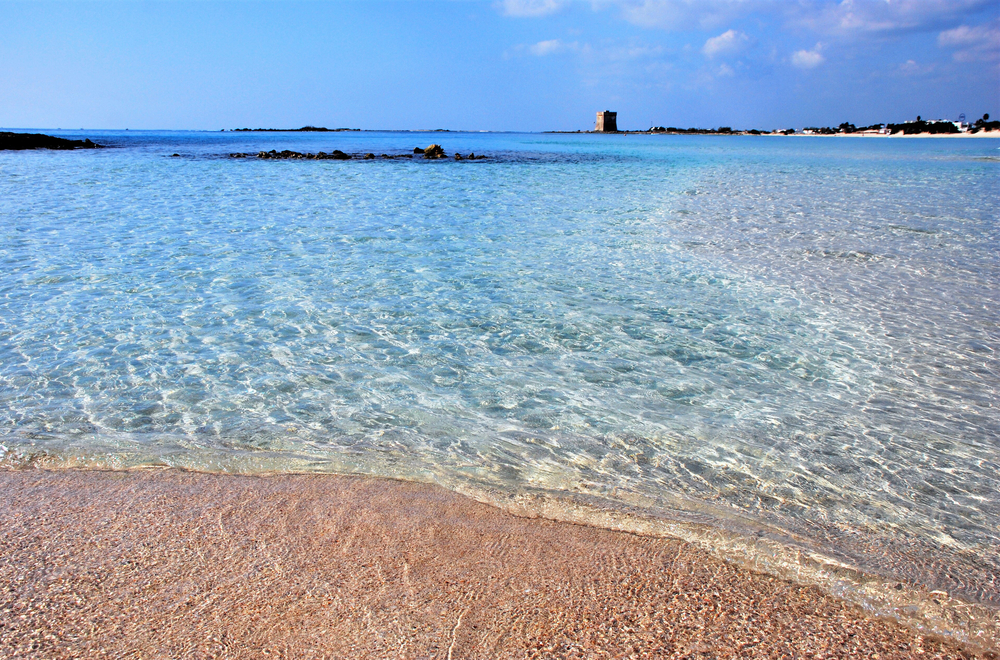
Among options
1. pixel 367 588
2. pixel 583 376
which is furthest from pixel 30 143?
pixel 367 588

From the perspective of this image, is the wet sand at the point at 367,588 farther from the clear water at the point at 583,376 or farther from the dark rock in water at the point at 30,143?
the dark rock in water at the point at 30,143

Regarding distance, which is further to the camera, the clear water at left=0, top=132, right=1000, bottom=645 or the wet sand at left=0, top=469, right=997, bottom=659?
the clear water at left=0, top=132, right=1000, bottom=645

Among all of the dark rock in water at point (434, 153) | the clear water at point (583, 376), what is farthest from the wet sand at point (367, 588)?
the dark rock in water at point (434, 153)

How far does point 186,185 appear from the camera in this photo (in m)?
23.6

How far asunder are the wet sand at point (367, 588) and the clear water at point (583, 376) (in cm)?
32

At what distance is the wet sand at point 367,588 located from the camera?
7.88 ft

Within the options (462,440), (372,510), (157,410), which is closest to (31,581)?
(372,510)

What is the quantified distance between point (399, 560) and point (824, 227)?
13.8 m

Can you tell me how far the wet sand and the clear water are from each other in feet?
1.05

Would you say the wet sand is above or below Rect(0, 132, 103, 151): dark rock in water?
below

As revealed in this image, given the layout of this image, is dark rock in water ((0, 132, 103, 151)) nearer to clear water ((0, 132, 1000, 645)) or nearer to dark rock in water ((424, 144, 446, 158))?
dark rock in water ((424, 144, 446, 158))

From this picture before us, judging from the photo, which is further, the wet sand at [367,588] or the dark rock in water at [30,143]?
the dark rock in water at [30,143]

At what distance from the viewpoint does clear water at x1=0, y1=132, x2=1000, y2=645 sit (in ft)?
11.5

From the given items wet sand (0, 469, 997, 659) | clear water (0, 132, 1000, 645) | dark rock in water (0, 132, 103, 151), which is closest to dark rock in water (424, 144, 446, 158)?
dark rock in water (0, 132, 103, 151)
